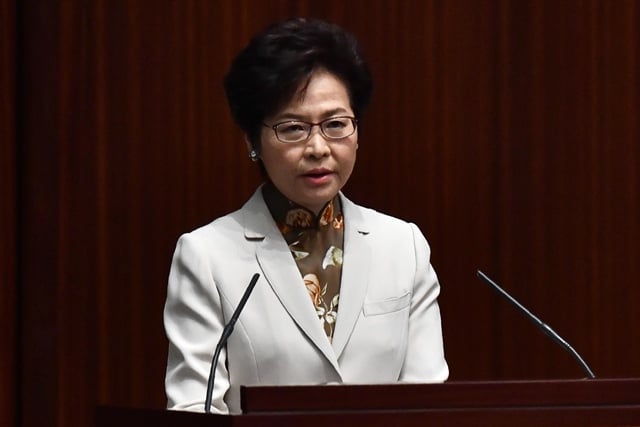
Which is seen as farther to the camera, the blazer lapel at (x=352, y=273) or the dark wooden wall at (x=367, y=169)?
the dark wooden wall at (x=367, y=169)

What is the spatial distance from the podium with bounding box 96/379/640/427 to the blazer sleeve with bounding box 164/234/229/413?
379 millimetres

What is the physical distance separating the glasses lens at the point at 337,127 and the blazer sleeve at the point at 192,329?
291mm

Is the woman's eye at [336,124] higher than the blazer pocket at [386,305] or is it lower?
higher

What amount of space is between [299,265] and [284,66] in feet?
1.13

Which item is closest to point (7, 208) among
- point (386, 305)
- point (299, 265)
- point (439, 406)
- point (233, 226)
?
point (233, 226)

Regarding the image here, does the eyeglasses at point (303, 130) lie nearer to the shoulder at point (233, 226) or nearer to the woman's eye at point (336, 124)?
the woman's eye at point (336, 124)

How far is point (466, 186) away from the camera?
302 cm

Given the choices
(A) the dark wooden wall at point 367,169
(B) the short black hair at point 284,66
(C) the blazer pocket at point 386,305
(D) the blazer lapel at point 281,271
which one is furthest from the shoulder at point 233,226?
(A) the dark wooden wall at point 367,169

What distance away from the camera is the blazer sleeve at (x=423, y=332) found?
2.38m

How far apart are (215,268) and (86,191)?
573mm

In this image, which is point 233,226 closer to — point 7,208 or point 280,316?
point 280,316

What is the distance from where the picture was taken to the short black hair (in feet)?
7.61

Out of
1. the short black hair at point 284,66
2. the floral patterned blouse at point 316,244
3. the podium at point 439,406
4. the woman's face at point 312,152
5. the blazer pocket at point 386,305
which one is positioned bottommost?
the podium at point 439,406

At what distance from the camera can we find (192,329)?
226cm
